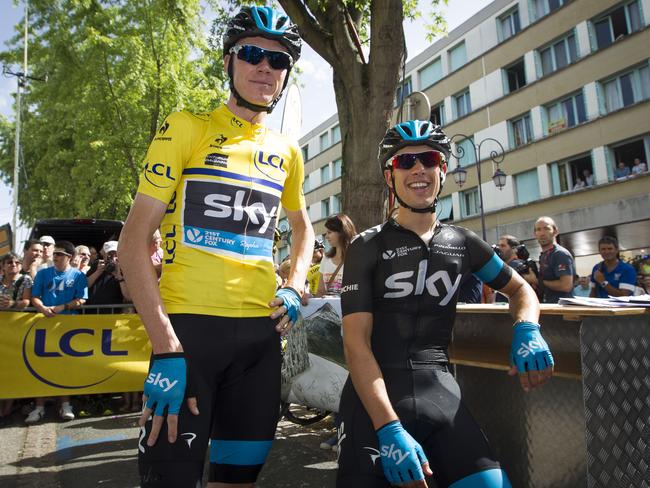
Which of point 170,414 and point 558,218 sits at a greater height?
point 558,218

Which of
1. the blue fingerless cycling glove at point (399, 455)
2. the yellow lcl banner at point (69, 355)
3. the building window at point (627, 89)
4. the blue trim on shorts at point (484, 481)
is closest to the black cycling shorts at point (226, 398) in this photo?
the blue fingerless cycling glove at point (399, 455)

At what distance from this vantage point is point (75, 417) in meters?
6.58

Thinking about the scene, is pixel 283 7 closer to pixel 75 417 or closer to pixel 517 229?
pixel 75 417

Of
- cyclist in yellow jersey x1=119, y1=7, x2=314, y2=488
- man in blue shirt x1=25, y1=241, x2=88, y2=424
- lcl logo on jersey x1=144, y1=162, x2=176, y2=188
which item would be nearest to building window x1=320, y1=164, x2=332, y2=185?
man in blue shirt x1=25, y1=241, x2=88, y2=424

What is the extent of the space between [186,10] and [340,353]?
1589 cm

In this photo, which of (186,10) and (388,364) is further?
(186,10)

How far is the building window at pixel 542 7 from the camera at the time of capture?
24.6 m

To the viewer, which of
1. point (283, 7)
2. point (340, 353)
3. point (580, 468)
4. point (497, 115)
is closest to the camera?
point (580, 468)

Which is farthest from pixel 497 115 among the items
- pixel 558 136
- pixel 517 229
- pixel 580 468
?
pixel 580 468

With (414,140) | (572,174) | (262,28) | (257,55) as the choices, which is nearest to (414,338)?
(414,140)

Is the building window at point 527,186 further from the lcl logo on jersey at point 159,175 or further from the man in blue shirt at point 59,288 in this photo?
the lcl logo on jersey at point 159,175

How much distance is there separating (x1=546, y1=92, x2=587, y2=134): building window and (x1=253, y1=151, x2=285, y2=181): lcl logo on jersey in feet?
81.0

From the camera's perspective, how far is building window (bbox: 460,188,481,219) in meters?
29.3

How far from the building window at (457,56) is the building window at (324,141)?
681 inches
